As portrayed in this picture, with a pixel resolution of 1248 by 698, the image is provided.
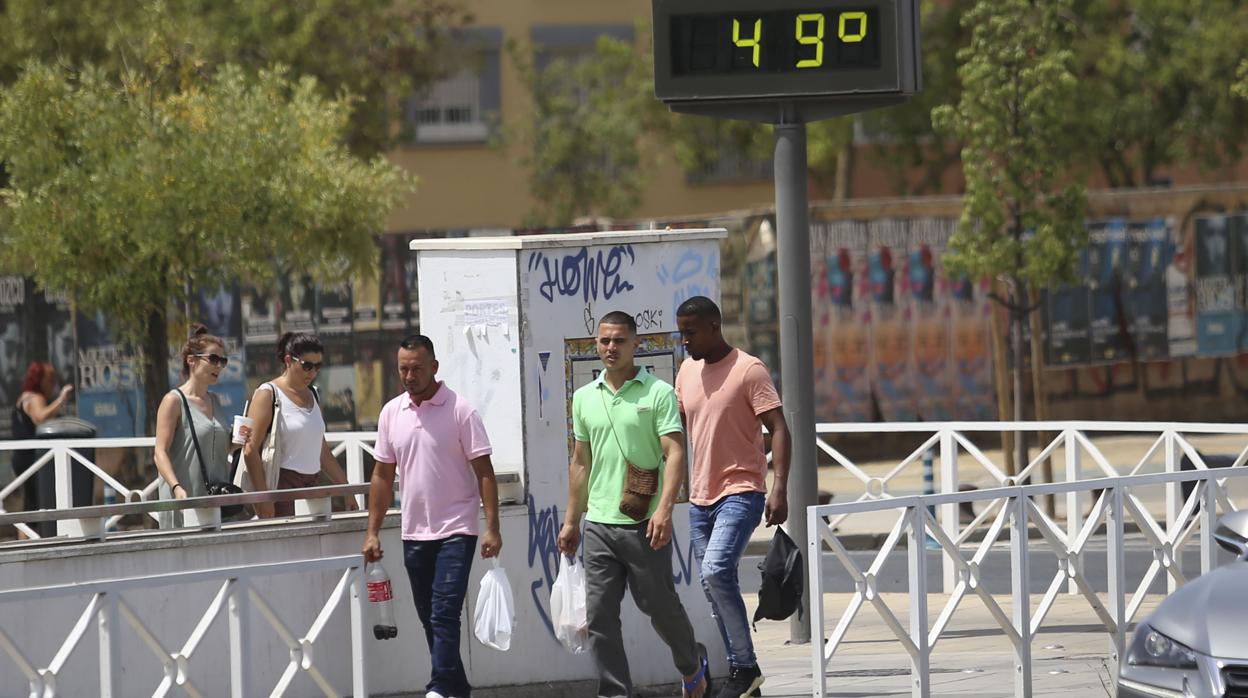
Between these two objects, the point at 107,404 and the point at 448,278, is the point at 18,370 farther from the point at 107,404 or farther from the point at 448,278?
the point at 448,278

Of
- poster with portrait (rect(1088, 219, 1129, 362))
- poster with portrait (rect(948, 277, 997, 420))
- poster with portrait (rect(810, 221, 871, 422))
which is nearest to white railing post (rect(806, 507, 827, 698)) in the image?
poster with portrait (rect(810, 221, 871, 422))

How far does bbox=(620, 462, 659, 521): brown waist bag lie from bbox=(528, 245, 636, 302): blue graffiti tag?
1.32 m

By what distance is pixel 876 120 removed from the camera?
3225 centimetres

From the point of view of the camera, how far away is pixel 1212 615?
6980 millimetres

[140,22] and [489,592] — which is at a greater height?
[140,22]

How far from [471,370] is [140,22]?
11855 millimetres

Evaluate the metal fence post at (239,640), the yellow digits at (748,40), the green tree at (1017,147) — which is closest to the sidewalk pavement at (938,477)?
the green tree at (1017,147)

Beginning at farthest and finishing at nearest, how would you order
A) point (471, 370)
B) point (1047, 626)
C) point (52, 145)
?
1. point (52, 145)
2. point (1047, 626)
3. point (471, 370)

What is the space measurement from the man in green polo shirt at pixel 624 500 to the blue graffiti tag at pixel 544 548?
34.0 inches

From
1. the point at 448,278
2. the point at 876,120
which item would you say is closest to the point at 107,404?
the point at 448,278

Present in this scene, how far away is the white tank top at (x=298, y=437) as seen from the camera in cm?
1041

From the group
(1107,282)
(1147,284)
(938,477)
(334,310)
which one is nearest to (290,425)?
(334,310)

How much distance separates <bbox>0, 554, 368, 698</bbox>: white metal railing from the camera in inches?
285

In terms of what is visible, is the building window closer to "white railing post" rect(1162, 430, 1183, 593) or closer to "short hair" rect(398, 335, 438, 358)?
"white railing post" rect(1162, 430, 1183, 593)
